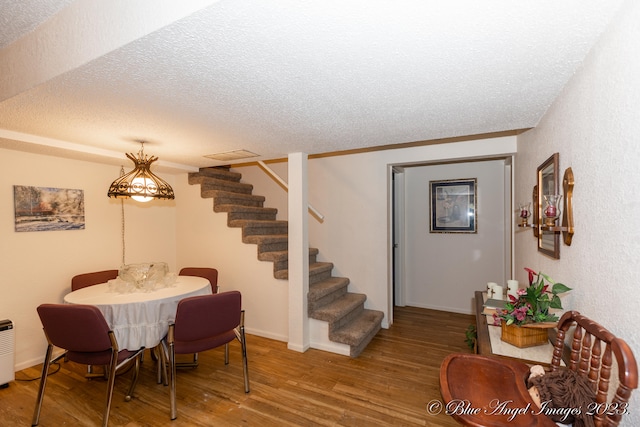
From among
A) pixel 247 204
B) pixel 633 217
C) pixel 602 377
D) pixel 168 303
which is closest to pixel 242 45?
pixel 633 217

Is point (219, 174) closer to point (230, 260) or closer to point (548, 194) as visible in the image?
point (230, 260)

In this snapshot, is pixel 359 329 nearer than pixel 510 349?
No

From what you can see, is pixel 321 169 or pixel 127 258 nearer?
pixel 127 258

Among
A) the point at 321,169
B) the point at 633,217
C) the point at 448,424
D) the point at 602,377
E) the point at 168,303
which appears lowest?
the point at 448,424

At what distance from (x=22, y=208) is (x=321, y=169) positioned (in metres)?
3.20

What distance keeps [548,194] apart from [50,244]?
4.36 m

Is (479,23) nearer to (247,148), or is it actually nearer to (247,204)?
(247,148)

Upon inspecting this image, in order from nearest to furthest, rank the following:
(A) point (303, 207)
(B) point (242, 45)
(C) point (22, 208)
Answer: (B) point (242, 45), (C) point (22, 208), (A) point (303, 207)

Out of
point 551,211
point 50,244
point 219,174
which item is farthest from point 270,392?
point 219,174

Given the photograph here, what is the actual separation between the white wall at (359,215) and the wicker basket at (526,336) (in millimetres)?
2052

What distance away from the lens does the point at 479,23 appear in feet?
3.43

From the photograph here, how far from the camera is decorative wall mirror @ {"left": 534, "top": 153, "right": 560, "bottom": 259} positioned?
1678 millimetres

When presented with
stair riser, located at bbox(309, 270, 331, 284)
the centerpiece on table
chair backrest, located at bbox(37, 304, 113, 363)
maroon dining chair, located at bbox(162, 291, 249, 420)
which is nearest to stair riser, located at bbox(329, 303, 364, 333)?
stair riser, located at bbox(309, 270, 331, 284)

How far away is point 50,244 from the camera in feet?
9.76
